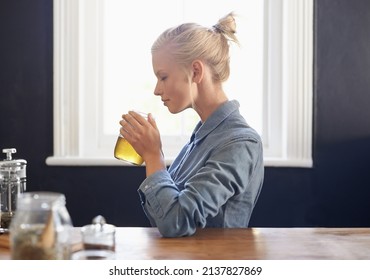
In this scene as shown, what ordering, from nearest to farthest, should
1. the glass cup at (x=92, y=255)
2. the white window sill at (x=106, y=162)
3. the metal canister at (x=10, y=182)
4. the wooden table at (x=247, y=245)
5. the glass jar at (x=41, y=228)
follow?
the glass jar at (x=41, y=228), the glass cup at (x=92, y=255), the wooden table at (x=247, y=245), the metal canister at (x=10, y=182), the white window sill at (x=106, y=162)

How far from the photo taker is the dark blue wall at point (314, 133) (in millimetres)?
2703

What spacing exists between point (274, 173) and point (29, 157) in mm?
1122

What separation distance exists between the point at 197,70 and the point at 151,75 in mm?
1352

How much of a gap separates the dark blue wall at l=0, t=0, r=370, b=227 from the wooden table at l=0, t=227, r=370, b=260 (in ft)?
4.67

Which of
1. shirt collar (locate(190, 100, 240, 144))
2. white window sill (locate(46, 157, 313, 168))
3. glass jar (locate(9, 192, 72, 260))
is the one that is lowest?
white window sill (locate(46, 157, 313, 168))

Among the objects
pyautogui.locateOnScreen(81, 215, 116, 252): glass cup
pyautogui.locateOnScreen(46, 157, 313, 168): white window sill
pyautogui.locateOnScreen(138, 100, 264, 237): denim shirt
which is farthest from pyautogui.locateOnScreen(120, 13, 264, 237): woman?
pyautogui.locateOnScreen(46, 157, 313, 168): white window sill

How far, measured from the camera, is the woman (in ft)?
4.20

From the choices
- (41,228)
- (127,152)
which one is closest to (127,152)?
(127,152)

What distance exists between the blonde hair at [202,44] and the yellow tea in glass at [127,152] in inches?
9.8

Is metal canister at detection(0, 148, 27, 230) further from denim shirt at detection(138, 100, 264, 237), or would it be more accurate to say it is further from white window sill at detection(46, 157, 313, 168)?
white window sill at detection(46, 157, 313, 168)

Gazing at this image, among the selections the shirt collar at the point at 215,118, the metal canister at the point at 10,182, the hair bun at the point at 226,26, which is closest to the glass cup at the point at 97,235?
the metal canister at the point at 10,182

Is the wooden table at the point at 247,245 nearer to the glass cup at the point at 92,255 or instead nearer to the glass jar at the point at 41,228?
the glass cup at the point at 92,255

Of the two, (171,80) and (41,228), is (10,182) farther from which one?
(41,228)
